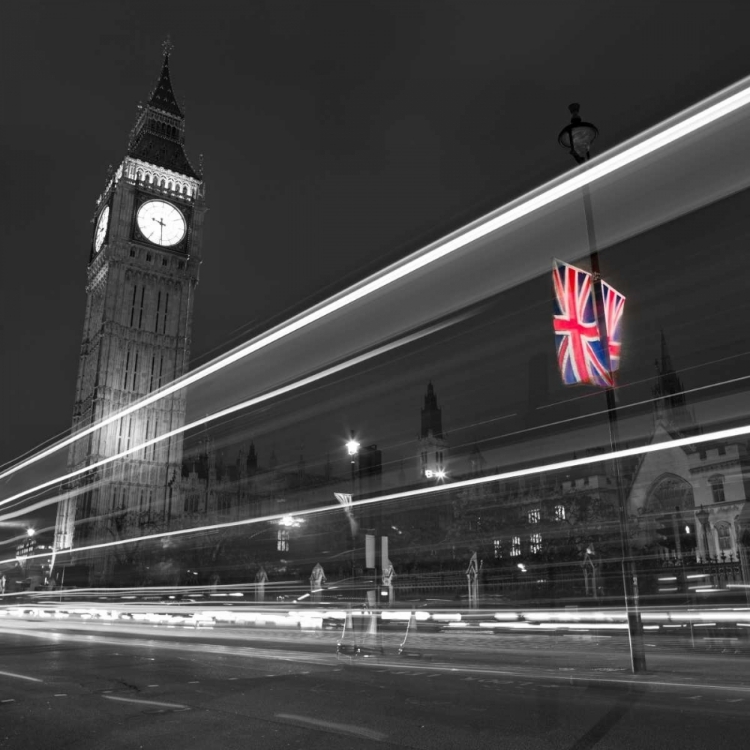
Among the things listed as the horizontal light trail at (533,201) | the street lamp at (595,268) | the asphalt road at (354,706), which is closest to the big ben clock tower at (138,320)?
the horizontal light trail at (533,201)

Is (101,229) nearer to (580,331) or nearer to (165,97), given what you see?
(165,97)

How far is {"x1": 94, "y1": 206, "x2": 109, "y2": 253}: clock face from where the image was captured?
86938mm

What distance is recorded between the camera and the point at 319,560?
3020 cm

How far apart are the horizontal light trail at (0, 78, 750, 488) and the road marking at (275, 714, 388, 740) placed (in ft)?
26.6

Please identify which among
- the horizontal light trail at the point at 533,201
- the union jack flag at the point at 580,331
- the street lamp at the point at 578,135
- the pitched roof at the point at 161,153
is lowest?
the union jack flag at the point at 580,331

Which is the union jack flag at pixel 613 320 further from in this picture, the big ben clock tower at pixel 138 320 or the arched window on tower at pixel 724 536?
the big ben clock tower at pixel 138 320

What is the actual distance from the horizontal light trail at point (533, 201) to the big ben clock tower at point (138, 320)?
65.0m

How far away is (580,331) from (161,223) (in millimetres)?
84631

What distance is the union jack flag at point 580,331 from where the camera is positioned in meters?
11.4

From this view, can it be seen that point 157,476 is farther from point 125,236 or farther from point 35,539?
point 125,236

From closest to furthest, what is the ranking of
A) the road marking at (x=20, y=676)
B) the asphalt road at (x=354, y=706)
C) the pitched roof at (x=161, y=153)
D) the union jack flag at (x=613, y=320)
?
the asphalt road at (x=354, y=706) < the road marking at (x=20, y=676) < the union jack flag at (x=613, y=320) < the pitched roof at (x=161, y=153)

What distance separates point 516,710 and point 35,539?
96539 millimetres

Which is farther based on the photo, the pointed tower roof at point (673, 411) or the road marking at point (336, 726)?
the pointed tower roof at point (673, 411)

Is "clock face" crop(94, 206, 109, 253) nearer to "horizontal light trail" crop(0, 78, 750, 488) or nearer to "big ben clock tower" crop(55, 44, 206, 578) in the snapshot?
"big ben clock tower" crop(55, 44, 206, 578)
